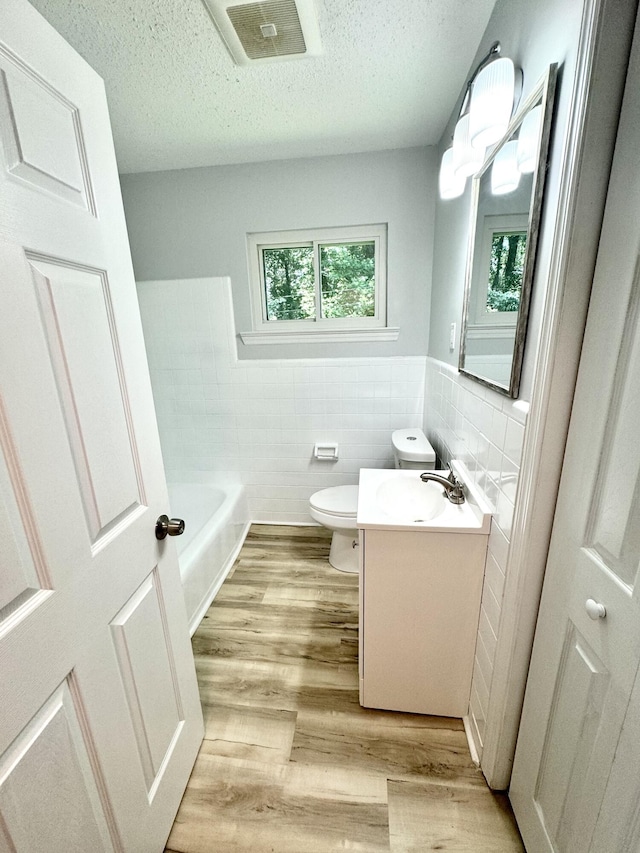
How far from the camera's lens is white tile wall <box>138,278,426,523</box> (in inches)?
87.8

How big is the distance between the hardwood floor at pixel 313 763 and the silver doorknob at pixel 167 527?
2.88 feet

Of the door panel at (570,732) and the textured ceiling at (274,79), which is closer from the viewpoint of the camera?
the door panel at (570,732)

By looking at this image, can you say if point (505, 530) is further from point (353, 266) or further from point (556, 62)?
point (353, 266)

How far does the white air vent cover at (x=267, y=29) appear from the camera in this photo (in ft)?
3.38

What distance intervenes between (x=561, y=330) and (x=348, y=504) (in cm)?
148

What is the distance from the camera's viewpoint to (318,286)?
86.6 inches

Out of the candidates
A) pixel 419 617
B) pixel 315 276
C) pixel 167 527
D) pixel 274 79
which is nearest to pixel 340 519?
pixel 419 617

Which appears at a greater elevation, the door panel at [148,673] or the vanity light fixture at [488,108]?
the vanity light fixture at [488,108]

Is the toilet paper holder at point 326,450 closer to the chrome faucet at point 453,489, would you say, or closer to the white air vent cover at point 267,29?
the chrome faucet at point 453,489

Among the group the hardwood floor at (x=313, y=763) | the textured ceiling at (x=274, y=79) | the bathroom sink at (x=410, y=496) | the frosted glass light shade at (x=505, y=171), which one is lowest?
the hardwood floor at (x=313, y=763)

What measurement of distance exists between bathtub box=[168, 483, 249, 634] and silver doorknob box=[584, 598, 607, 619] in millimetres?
1403

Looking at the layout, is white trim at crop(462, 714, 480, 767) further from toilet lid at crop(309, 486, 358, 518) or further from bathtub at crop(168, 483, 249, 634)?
bathtub at crop(168, 483, 249, 634)

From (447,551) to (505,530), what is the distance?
0.76 feet

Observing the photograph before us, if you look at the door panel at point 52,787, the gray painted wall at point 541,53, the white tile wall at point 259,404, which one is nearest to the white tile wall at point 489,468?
the gray painted wall at point 541,53
